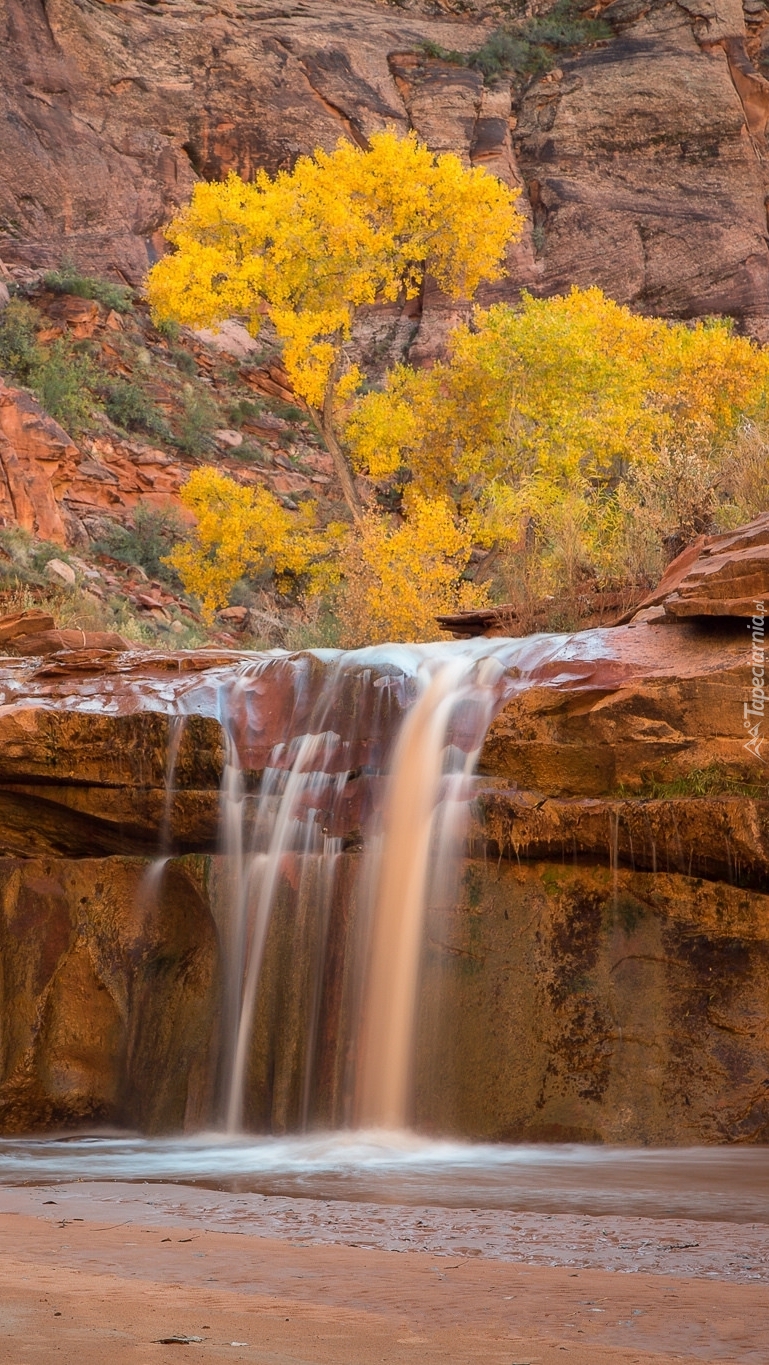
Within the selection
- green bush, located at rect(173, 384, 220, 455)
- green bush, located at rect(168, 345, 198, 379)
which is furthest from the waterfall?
green bush, located at rect(168, 345, 198, 379)

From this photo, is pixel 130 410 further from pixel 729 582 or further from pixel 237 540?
pixel 729 582

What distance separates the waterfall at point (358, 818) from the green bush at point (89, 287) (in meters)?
23.9

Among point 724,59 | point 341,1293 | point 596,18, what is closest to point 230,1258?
point 341,1293

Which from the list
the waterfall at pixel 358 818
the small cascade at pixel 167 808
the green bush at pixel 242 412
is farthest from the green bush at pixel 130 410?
the small cascade at pixel 167 808

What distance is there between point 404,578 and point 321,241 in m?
8.36

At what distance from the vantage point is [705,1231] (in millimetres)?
5078

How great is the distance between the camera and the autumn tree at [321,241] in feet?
80.1

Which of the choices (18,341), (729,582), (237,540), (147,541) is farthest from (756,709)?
(18,341)

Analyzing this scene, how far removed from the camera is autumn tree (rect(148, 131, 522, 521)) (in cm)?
2442

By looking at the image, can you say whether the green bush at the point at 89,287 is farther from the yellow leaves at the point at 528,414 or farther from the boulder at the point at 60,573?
the boulder at the point at 60,573

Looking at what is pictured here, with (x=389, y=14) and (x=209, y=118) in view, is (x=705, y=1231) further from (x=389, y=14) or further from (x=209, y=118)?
(x=389, y=14)

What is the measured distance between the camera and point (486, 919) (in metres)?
9.15

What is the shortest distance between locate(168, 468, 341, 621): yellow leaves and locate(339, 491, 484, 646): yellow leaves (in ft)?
5.89

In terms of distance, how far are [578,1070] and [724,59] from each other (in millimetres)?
39776
